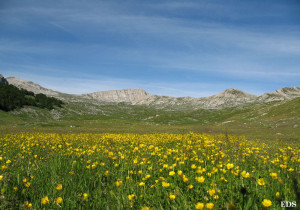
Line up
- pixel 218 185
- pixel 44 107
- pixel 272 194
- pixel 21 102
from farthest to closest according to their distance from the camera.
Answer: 1. pixel 44 107
2. pixel 21 102
3. pixel 218 185
4. pixel 272 194

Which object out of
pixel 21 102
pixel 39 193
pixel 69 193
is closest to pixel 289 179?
pixel 69 193

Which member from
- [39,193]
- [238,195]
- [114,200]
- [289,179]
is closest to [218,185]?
[238,195]

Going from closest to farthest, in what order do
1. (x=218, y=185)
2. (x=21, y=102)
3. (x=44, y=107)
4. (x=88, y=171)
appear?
(x=218, y=185)
(x=88, y=171)
(x=21, y=102)
(x=44, y=107)

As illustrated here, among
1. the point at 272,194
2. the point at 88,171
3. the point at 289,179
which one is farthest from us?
the point at 88,171

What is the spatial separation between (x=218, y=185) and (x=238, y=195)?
Answer: 1.74 feet

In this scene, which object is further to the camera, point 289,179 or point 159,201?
point 289,179

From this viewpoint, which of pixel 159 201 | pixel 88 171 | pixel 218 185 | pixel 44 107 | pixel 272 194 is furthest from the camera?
pixel 44 107

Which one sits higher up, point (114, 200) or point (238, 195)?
point (238, 195)

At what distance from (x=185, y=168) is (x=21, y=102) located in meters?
100

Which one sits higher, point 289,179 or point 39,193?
point 289,179

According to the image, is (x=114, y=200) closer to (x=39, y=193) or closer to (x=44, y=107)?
(x=39, y=193)

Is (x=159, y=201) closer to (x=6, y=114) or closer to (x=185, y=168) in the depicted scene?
(x=185, y=168)

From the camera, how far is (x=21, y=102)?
85.2 meters

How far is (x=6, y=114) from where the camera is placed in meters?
69.9
